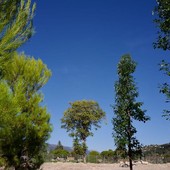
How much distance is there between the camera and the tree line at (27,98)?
1100 centimetres

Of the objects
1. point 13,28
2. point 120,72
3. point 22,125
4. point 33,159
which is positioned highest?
point 120,72

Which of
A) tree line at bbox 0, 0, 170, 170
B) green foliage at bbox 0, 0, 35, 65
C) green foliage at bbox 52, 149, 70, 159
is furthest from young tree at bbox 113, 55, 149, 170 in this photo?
green foliage at bbox 52, 149, 70, 159

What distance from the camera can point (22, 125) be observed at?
728 inches

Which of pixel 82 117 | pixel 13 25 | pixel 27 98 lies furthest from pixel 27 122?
pixel 82 117

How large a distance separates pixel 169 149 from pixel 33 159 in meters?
33.4

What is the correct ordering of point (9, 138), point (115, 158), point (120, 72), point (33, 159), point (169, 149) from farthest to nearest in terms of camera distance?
1. point (115, 158)
2. point (169, 149)
3. point (120, 72)
4. point (33, 159)
5. point (9, 138)

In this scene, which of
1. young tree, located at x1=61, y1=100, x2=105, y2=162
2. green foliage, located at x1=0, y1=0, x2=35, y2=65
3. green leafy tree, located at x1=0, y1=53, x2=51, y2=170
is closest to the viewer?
green foliage, located at x1=0, y1=0, x2=35, y2=65

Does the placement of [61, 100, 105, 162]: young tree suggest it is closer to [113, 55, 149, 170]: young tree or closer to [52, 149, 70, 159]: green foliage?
[52, 149, 70, 159]: green foliage

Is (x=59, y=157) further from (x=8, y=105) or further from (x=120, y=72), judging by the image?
(x=8, y=105)

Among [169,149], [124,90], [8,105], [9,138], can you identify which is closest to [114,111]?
[124,90]

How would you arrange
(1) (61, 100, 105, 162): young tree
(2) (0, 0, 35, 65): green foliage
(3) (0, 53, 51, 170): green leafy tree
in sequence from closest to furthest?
(2) (0, 0, 35, 65): green foliage → (3) (0, 53, 51, 170): green leafy tree → (1) (61, 100, 105, 162): young tree

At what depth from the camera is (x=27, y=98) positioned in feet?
64.7

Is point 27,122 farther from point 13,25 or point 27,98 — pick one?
point 13,25

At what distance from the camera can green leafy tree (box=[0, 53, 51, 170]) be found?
60.2 ft
